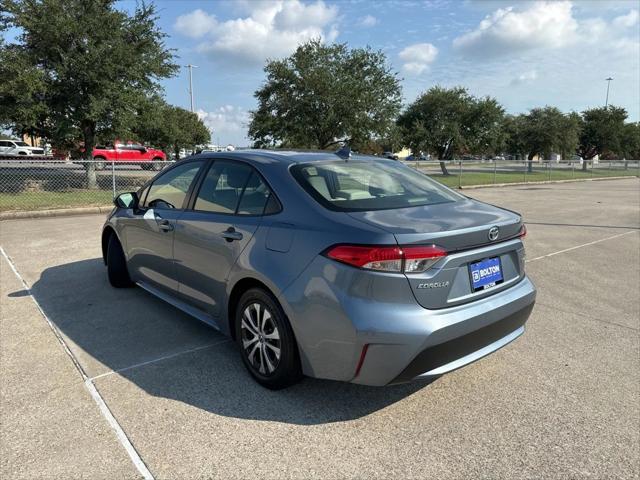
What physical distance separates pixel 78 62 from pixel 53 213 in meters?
5.24

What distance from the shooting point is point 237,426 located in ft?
9.10

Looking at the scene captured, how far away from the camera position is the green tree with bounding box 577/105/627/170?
46.2 metres

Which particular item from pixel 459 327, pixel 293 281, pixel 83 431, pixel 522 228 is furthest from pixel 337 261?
pixel 83 431

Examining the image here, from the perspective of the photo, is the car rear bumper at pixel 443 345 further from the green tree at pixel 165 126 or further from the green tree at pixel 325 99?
the green tree at pixel 325 99

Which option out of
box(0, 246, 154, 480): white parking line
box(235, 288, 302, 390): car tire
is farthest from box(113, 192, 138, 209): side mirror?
box(235, 288, 302, 390): car tire

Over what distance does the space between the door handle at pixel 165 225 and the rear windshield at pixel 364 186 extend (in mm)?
1383

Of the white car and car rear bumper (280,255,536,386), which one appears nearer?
car rear bumper (280,255,536,386)

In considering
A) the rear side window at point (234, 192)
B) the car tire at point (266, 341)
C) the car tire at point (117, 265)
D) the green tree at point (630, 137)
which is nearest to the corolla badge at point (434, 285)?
the car tire at point (266, 341)

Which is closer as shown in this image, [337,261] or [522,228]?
[337,261]

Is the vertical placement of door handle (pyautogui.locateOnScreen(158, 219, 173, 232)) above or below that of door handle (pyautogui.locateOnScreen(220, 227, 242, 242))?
below

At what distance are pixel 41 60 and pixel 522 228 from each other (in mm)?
15393

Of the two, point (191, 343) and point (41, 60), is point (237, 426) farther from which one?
point (41, 60)

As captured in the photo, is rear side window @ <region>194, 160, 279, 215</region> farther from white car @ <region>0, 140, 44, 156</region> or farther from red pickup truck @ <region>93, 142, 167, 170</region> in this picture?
white car @ <region>0, 140, 44, 156</region>

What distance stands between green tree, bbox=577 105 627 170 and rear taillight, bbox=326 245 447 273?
170ft
